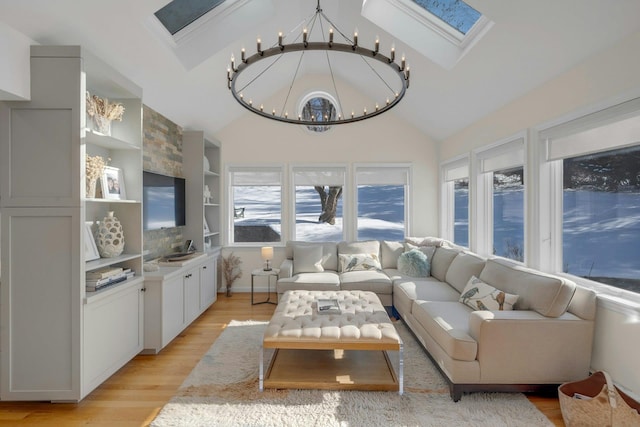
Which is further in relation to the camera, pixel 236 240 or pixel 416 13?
pixel 236 240

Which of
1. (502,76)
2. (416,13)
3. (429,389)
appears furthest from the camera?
(416,13)

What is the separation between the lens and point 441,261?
4.28 meters

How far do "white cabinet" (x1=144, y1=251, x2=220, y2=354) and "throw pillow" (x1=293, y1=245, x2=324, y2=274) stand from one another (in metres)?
1.29

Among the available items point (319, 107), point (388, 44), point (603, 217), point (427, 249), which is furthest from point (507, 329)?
point (319, 107)

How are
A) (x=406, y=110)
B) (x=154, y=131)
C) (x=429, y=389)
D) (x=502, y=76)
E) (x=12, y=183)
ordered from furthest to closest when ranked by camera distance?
(x=406, y=110) → (x=154, y=131) → (x=502, y=76) → (x=429, y=389) → (x=12, y=183)

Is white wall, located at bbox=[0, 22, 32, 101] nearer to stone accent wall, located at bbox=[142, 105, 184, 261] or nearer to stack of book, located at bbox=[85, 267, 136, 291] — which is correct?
stack of book, located at bbox=[85, 267, 136, 291]

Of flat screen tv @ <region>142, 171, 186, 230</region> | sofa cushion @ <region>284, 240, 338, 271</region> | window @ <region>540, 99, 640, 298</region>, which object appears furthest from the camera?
sofa cushion @ <region>284, 240, 338, 271</region>

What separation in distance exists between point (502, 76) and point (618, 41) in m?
0.99

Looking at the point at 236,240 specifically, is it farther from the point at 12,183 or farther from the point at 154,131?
the point at 12,183

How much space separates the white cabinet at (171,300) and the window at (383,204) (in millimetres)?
2640

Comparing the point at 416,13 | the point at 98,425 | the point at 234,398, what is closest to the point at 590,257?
the point at 416,13

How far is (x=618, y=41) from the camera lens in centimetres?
221

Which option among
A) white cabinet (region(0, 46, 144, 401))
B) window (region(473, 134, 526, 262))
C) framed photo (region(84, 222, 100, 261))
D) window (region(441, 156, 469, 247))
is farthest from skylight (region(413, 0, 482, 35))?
framed photo (region(84, 222, 100, 261))

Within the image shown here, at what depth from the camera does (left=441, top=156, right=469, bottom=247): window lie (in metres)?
4.69
